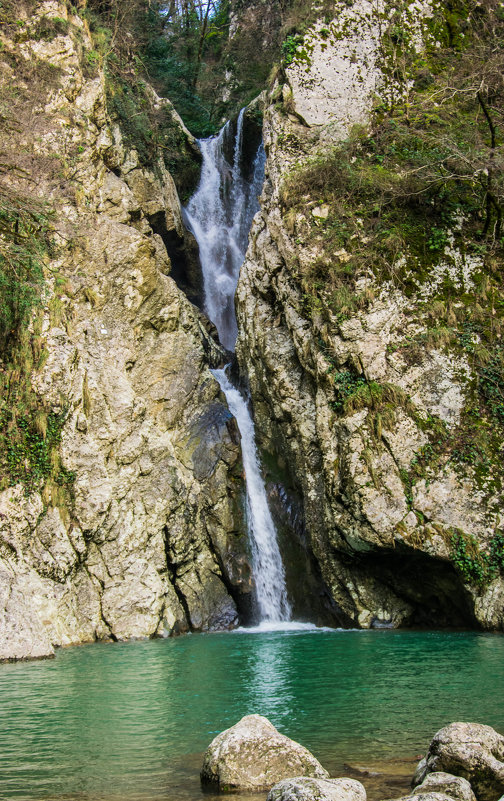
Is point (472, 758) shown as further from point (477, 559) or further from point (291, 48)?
point (291, 48)

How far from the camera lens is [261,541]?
17.4m

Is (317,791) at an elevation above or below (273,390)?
below

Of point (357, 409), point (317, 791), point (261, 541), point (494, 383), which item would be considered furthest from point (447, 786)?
point (261, 541)

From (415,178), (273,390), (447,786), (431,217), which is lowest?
(447,786)

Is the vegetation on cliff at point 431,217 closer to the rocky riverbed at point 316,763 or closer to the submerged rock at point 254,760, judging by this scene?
the rocky riverbed at point 316,763

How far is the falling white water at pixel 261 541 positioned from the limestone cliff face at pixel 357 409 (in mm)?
660

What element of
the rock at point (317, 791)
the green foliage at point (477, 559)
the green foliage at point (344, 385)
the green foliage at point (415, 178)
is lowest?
the rock at point (317, 791)

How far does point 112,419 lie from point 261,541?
17.5 ft

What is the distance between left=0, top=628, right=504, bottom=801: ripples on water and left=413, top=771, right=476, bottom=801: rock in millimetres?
1002

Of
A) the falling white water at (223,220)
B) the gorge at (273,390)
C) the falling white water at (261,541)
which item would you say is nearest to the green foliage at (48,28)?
the gorge at (273,390)

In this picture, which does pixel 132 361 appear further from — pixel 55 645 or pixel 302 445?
pixel 55 645

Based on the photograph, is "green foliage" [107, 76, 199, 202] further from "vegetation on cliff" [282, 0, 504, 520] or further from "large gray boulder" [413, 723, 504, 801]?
"large gray boulder" [413, 723, 504, 801]

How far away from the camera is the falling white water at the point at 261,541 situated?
16.6m

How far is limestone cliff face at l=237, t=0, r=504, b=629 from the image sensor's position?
13.0 meters
